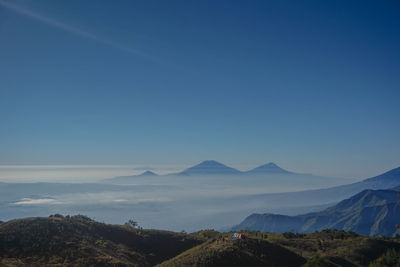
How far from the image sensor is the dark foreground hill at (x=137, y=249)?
123 ft

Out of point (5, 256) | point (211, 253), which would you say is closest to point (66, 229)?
point (5, 256)

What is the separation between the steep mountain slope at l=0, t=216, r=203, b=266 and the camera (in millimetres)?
37594

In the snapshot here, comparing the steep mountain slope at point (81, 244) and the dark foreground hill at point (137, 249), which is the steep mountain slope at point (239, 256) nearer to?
the dark foreground hill at point (137, 249)

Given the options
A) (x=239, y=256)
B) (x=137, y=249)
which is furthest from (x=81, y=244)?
(x=239, y=256)

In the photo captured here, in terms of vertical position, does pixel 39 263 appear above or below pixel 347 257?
above

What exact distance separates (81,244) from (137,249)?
11378 millimetres

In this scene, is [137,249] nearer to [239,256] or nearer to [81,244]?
[81,244]

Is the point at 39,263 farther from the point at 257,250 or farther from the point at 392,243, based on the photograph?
the point at 392,243

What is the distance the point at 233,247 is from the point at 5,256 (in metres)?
33.2

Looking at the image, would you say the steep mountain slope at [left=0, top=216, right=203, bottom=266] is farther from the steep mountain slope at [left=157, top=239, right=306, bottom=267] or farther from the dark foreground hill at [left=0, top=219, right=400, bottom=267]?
the steep mountain slope at [left=157, top=239, right=306, bottom=267]

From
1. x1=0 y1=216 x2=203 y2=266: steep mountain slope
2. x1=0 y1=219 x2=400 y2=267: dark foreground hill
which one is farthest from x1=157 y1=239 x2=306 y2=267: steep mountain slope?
x1=0 y1=216 x2=203 y2=266: steep mountain slope

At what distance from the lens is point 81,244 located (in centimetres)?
4369

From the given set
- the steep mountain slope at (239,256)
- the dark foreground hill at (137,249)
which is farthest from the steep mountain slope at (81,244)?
the steep mountain slope at (239,256)

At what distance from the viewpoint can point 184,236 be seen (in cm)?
6106
